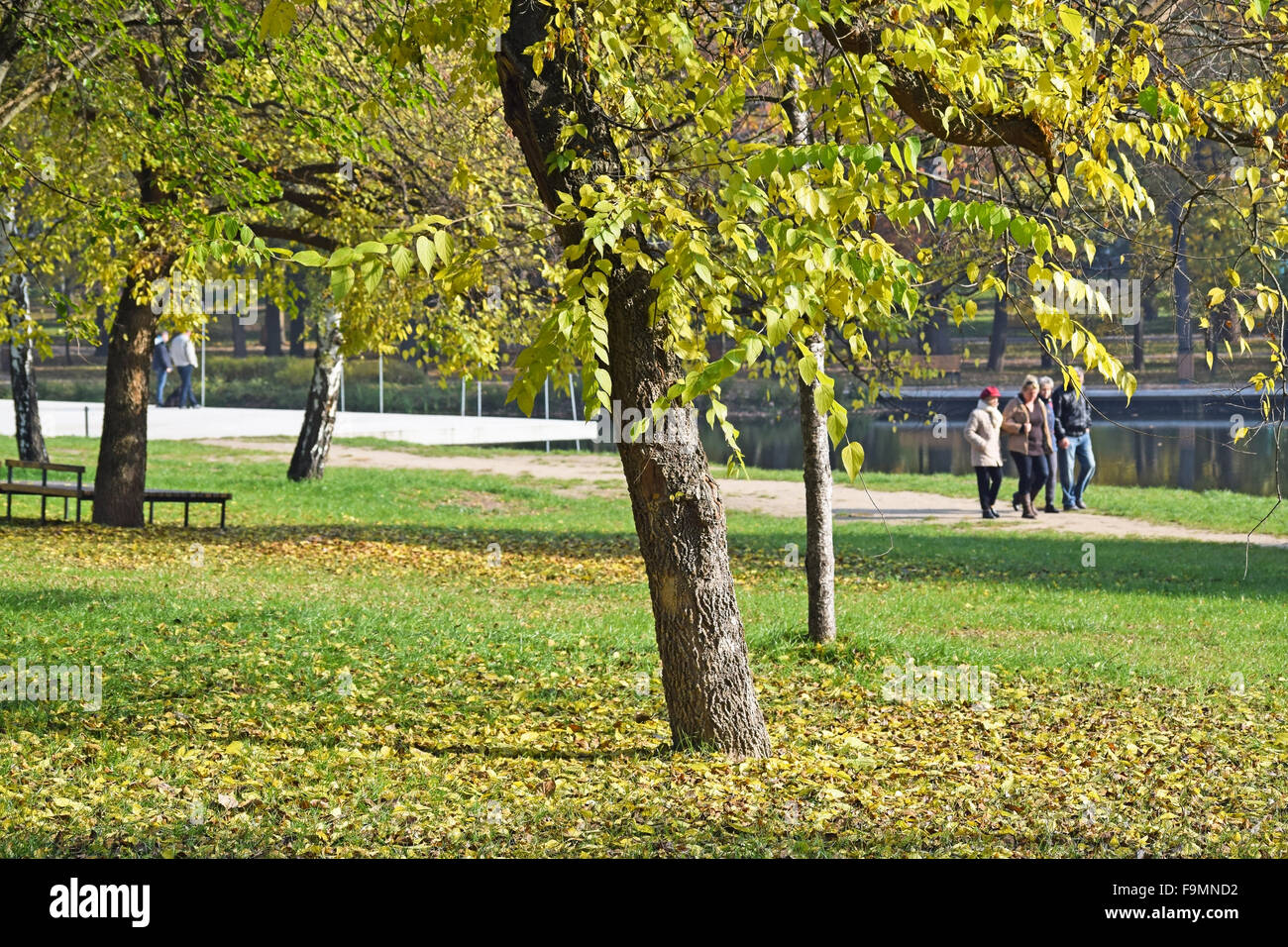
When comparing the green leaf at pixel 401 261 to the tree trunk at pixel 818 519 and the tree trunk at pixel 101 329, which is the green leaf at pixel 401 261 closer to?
the tree trunk at pixel 818 519

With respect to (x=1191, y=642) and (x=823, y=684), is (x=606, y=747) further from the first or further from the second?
(x=1191, y=642)

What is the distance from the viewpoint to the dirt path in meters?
17.1

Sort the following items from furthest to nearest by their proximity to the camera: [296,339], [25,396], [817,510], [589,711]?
[296,339], [25,396], [817,510], [589,711]

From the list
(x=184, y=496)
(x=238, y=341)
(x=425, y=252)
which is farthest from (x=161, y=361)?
(x=425, y=252)

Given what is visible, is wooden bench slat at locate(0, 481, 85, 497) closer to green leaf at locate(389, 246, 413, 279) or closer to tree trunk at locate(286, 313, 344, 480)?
tree trunk at locate(286, 313, 344, 480)

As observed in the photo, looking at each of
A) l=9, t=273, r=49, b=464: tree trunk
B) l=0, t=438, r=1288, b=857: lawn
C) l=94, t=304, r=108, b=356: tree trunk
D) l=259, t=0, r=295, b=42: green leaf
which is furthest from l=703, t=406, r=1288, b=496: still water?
l=259, t=0, r=295, b=42: green leaf

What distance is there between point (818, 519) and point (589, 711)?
228 centimetres

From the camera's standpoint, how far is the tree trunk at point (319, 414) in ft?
65.1

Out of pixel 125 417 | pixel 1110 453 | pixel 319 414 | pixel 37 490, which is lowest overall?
pixel 1110 453

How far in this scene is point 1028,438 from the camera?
1748 centimetres

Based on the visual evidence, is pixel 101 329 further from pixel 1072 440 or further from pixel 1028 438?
pixel 1028 438

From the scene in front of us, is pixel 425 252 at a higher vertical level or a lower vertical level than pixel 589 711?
higher

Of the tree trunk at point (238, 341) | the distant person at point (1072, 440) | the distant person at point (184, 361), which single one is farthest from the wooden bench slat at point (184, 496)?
the tree trunk at point (238, 341)

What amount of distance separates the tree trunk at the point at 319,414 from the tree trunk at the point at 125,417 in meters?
5.25
